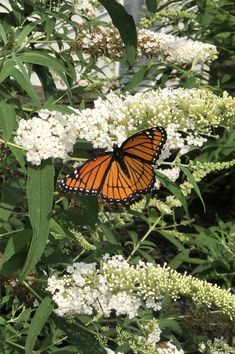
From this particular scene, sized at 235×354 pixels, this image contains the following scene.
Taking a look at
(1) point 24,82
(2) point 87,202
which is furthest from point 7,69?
(2) point 87,202

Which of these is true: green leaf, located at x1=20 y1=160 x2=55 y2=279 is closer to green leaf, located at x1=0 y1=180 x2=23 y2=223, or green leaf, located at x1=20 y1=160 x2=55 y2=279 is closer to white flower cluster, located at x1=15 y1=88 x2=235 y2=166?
white flower cluster, located at x1=15 y1=88 x2=235 y2=166

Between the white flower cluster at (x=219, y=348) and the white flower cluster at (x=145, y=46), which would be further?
the white flower cluster at (x=145, y=46)

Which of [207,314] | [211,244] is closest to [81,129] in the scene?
[207,314]

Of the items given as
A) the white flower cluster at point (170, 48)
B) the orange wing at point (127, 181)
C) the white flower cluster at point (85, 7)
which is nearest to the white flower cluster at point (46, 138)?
the orange wing at point (127, 181)

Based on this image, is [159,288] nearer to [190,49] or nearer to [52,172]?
[52,172]

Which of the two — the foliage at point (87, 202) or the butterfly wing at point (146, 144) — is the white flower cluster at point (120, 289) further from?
the butterfly wing at point (146, 144)

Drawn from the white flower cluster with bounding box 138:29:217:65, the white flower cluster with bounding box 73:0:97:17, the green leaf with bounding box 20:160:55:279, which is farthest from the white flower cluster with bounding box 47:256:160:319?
the white flower cluster with bounding box 73:0:97:17

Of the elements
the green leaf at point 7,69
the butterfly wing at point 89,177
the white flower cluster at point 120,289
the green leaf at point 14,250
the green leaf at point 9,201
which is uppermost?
the green leaf at point 7,69
